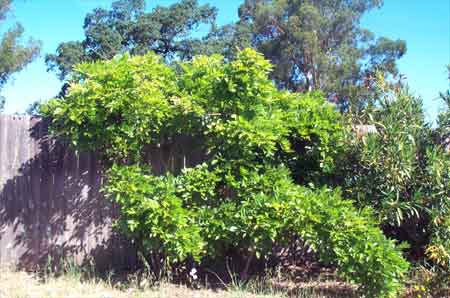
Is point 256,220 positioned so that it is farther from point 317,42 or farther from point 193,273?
point 317,42

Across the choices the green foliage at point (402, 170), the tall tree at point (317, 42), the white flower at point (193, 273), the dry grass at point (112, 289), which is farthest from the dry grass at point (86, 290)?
the tall tree at point (317, 42)

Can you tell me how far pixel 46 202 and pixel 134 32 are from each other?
22.8m

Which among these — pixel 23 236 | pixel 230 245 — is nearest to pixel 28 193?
pixel 23 236

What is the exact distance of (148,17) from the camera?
27578 millimetres

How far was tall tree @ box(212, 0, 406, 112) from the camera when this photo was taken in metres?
26.4

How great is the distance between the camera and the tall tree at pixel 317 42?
2644 cm

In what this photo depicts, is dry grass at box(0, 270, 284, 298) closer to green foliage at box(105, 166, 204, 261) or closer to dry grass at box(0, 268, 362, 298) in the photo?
dry grass at box(0, 268, 362, 298)

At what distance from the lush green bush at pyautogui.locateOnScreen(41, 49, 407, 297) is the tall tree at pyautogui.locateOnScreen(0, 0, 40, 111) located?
15837 millimetres

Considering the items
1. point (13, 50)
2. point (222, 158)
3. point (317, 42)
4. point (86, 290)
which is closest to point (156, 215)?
point (222, 158)

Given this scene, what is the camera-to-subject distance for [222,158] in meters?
5.27

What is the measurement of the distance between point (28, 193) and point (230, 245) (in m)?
2.47

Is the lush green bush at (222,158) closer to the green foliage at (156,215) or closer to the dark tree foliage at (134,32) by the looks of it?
the green foliage at (156,215)

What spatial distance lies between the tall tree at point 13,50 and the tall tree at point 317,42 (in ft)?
36.3

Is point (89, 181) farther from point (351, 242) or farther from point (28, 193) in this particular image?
point (351, 242)
